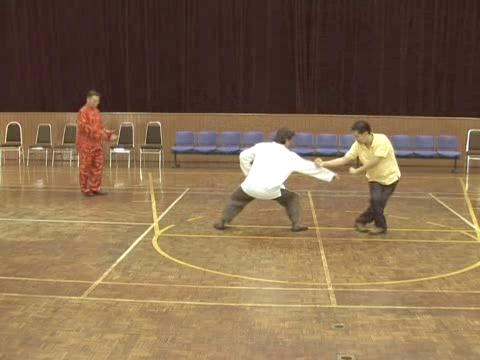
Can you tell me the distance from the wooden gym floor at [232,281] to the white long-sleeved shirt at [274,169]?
0.69 meters

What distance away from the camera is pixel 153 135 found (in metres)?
16.9

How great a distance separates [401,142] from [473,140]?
1720mm

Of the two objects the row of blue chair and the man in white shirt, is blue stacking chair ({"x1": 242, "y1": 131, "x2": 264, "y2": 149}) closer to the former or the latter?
the row of blue chair

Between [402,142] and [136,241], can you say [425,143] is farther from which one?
[136,241]

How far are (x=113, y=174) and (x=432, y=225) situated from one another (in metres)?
8.03

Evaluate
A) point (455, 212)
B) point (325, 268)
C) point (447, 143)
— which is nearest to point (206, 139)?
point (447, 143)

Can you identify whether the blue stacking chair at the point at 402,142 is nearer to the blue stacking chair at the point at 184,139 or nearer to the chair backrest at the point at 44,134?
the blue stacking chair at the point at 184,139

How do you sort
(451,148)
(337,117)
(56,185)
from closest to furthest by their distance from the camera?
1. (56,185)
2. (451,148)
3. (337,117)

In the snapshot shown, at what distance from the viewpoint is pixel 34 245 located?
8.22 metres

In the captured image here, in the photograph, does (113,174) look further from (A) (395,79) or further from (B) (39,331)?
(B) (39,331)

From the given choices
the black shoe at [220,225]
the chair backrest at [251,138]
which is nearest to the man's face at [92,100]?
the black shoe at [220,225]

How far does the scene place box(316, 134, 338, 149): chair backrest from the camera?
1630 centimetres

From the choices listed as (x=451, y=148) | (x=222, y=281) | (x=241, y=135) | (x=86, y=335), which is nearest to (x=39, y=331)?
(x=86, y=335)

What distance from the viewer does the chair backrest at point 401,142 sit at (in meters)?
16.3
